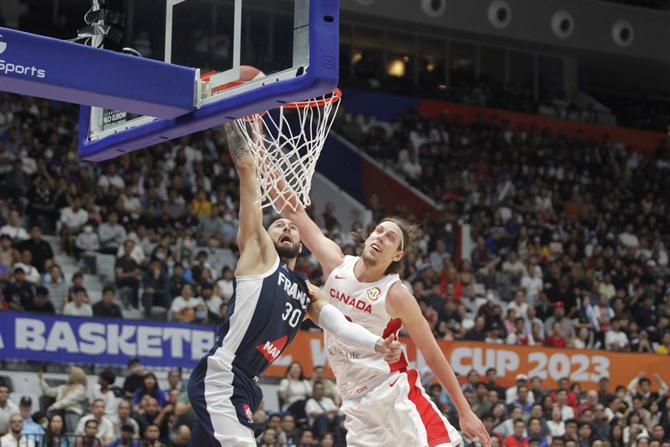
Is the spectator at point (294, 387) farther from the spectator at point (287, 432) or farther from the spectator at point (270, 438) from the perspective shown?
the spectator at point (270, 438)

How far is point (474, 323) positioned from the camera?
57.8 ft

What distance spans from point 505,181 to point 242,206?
725 inches

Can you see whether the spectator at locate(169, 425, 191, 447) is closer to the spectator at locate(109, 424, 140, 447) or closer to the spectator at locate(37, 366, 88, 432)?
the spectator at locate(109, 424, 140, 447)

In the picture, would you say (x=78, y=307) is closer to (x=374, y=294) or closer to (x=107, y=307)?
(x=107, y=307)

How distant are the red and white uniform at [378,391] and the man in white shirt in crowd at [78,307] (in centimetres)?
751

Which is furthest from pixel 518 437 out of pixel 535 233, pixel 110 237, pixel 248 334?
pixel 248 334

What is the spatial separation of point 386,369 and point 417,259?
12.3m

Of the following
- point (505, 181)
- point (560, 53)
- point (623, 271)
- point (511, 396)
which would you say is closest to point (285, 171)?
point (511, 396)

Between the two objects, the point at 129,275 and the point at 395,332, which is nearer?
the point at 395,332

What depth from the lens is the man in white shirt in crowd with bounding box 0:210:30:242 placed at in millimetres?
15203

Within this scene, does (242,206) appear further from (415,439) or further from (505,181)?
(505,181)

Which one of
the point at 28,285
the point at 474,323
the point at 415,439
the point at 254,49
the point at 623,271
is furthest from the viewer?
the point at 623,271

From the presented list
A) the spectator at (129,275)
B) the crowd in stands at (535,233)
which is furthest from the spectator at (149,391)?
the crowd in stands at (535,233)

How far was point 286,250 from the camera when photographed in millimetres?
6812
